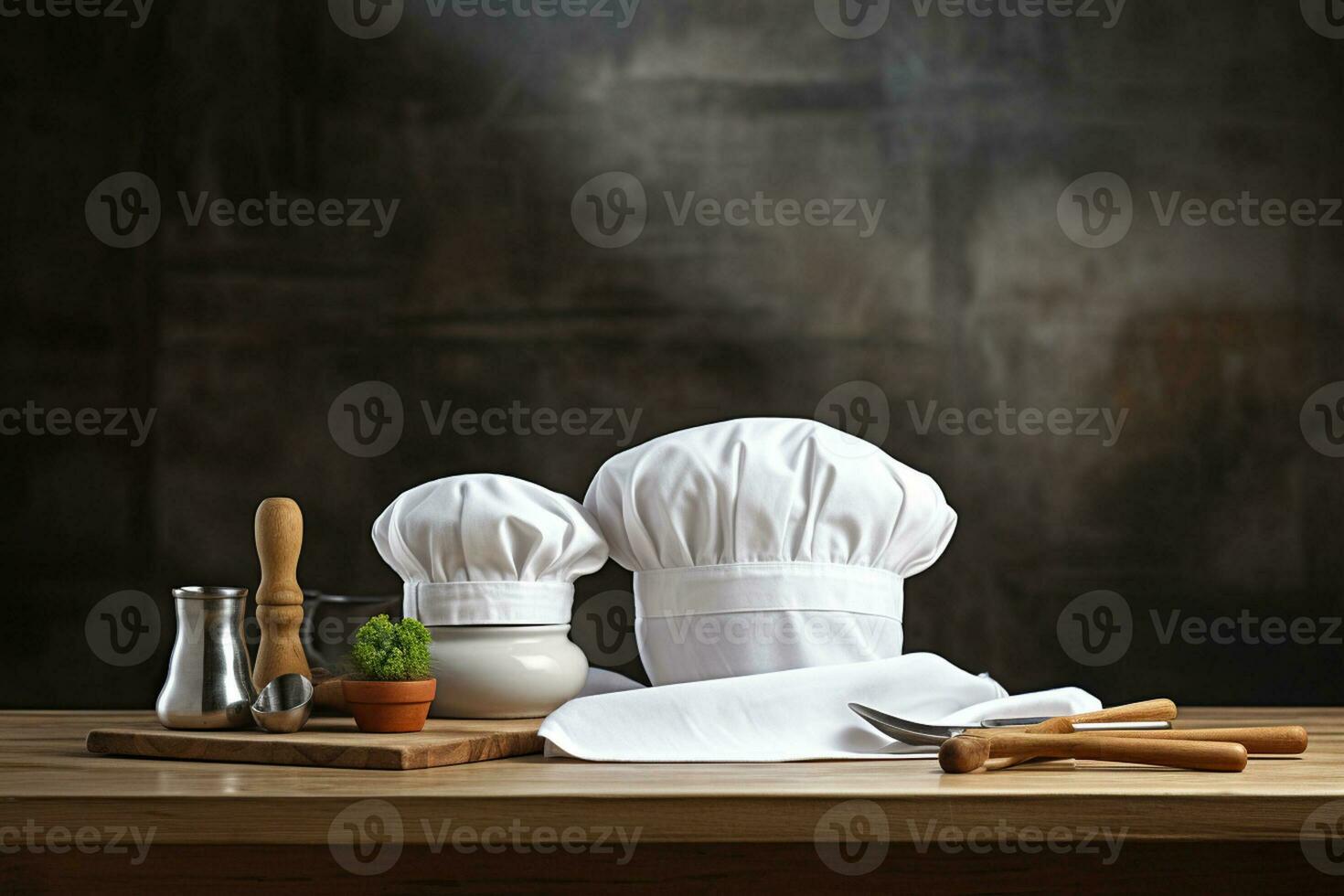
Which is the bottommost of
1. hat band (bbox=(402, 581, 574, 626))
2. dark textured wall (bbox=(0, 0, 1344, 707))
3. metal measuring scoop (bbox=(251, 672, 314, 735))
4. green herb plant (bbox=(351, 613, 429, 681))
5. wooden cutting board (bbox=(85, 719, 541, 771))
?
wooden cutting board (bbox=(85, 719, 541, 771))

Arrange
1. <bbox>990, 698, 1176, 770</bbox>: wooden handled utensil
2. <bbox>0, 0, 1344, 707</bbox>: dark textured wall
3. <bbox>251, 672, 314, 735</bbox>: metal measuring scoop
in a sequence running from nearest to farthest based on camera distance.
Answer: <bbox>990, 698, 1176, 770</bbox>: wooden handled utensil < <bbox>251, 672, 314, 735</bbox>: metal measuring scoop < <bbox>0, 0, 1344, 707</bbox>: dark textured wall

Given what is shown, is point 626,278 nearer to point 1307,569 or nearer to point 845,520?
point 845,520

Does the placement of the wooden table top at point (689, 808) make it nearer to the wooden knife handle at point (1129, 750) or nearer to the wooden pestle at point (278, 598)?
the wooden knife handle at point (1129, 750)

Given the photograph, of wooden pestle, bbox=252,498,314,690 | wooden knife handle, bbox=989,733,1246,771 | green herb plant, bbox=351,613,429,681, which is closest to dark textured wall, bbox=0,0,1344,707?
Result: wooden pestle, bbox=252,498,314,690

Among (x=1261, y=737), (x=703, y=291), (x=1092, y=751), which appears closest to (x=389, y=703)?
(x=1092, y=751)

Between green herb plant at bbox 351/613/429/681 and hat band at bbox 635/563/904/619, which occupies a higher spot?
hat band at bbox 635/563/904/619

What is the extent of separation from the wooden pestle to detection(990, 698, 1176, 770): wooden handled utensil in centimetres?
49

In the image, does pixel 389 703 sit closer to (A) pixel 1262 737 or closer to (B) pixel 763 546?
(B) pixel 763 546

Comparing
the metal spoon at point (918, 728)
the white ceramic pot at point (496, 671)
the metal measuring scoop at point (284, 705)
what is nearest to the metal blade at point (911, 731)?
the metal spoon at point (918, 728)

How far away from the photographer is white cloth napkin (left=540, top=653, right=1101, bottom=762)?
786mm

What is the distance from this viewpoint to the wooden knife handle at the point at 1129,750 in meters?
0.71

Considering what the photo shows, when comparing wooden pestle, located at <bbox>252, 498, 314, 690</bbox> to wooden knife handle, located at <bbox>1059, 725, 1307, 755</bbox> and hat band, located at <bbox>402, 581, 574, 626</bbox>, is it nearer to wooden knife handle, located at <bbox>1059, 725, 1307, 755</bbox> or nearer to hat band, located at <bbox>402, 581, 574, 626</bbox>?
hat band, located at <bbox>402, 581, 574, 626</bbox>

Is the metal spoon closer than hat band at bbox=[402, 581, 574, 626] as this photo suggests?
Yes

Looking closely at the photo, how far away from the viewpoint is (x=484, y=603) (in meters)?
0.94
